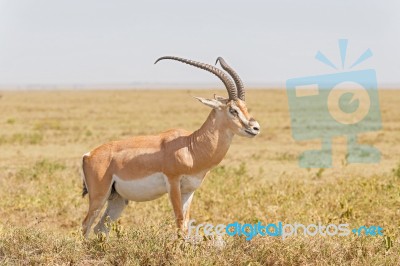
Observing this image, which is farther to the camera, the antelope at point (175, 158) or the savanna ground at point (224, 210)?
the antelope at point (175, 158)

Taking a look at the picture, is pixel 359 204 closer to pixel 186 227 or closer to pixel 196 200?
pixel 196 200

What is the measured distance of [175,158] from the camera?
6.71m

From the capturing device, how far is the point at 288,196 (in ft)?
34.7

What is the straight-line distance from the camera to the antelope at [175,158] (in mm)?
6685

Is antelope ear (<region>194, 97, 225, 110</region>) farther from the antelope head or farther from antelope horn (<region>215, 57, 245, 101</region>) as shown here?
antelope horn (<region>215, 57, 245, 101</region>)

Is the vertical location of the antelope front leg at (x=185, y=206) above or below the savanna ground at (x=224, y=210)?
above

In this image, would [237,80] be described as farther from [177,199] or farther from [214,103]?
[177,199]

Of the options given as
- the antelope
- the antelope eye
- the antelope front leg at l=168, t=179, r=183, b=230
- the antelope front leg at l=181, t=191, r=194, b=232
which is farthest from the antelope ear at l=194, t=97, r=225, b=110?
the antelope front leg at l=181, t=191, r=194, b=232

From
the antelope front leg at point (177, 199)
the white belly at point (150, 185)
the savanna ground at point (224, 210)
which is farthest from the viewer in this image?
the white belly at point (150, 185)

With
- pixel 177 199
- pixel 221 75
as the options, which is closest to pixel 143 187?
pixel 177 199

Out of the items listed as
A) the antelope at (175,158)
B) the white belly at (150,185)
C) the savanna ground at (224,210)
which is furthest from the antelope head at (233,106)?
the savanna ground at (224,210)

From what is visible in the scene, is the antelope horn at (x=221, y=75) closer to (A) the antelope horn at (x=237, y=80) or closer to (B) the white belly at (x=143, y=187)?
(A) the antelope horn at (x=237, y=80)

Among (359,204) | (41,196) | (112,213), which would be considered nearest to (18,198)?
(41,196)

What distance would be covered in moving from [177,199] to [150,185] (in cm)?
38
